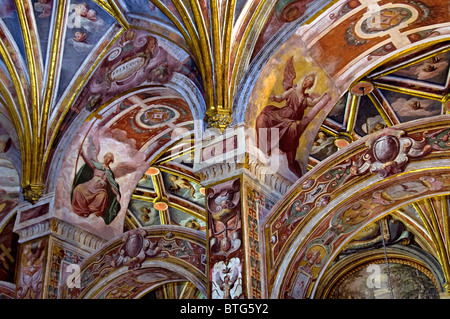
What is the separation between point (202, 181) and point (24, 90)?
13.2 feet

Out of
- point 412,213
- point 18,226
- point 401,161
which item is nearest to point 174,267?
point 18,226

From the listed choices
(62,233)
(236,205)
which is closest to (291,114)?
(236,205)

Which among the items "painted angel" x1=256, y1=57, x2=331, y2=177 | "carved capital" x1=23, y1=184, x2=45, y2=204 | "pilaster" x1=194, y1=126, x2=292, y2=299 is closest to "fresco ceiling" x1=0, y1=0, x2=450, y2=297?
"carved capital" x1=23, y1=184, x2=45, y2=204

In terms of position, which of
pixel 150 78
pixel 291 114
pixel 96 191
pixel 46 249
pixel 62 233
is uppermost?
pixel 150 78

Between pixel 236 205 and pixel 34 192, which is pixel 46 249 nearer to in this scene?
pixel 34 192

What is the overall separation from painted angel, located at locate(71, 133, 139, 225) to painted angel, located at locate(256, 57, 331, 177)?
3.38 m

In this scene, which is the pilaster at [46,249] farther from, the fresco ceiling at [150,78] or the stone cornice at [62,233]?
the fresco ceiling at [150,78]

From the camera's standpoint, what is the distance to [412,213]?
16.2 m

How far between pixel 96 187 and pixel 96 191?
2.7 inches

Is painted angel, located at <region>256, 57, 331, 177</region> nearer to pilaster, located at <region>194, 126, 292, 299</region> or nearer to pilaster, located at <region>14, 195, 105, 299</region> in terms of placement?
pilaster, located at <region>194, 126, 292, 299</region>

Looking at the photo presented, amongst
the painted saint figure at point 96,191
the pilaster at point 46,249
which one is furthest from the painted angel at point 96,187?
the pilaster at point 46,249

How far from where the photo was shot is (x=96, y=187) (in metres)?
13.8

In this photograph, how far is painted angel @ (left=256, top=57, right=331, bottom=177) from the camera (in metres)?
11.7

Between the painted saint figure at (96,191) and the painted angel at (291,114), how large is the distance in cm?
339
